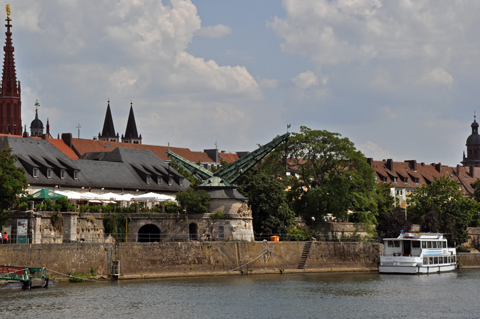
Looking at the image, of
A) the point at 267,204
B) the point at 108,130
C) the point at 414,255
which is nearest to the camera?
the point at 414,255

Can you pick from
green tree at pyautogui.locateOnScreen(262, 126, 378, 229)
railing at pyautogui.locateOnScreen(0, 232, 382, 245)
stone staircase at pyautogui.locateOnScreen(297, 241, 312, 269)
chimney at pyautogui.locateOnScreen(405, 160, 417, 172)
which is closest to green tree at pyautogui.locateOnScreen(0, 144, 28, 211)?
railing at pyautogui.locateOnScreen(0, 232, 382, 245)

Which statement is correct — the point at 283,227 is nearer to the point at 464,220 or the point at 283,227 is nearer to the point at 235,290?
the point at 235,290

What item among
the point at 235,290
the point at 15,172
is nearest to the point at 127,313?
the point at 235,290

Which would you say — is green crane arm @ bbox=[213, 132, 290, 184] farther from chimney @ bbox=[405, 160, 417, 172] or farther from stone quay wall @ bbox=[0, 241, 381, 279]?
chimney @ bbox=[405, 160, 417, 172]

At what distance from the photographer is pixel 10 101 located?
186875 millimetres

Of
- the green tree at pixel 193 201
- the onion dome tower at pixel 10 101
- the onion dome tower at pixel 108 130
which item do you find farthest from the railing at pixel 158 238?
the onion dome tower at pixel 10 101

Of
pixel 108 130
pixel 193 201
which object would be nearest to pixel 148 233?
pixel 193 201

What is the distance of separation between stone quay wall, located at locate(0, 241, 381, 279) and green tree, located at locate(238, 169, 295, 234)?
13.5 ft

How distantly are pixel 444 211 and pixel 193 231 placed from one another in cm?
3619

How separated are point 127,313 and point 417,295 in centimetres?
2164

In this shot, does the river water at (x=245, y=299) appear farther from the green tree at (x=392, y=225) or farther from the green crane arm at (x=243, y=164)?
the green tree at (x=392, y=225)

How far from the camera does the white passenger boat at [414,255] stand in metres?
76.6

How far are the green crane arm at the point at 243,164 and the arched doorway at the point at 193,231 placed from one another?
572 cm

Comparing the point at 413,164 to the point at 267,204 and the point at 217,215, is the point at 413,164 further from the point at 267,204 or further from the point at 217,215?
the point at 217,215
